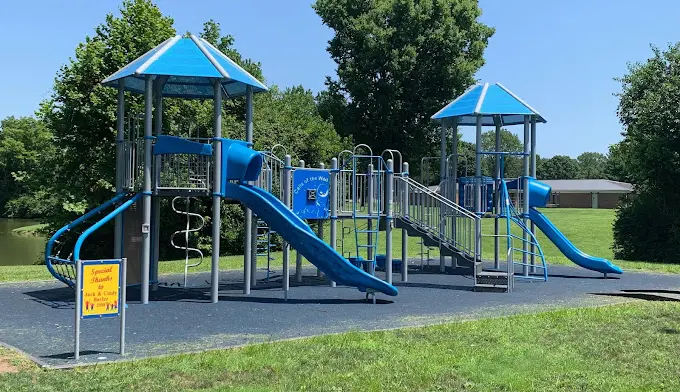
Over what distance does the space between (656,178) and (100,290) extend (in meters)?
24.5

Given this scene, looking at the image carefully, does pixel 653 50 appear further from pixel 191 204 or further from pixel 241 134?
pixel 191 204

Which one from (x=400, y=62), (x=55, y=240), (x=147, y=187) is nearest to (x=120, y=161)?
(x=147, y=187)

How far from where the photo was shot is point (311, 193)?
51.6ft

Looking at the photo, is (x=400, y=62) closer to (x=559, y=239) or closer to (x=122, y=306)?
(x=559, y=239)

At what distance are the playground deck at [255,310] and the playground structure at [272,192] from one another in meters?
0.58

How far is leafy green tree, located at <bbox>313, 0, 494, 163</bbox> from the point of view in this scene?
1615 inches

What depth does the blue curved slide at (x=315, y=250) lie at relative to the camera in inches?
518

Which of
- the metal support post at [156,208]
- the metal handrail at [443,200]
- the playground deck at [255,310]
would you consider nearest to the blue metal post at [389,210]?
the playground deck at [255,310]

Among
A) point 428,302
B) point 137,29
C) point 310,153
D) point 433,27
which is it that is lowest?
point 428,302

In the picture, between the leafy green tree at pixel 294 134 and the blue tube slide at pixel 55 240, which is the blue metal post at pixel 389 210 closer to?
the blue tube slide at pixel 55 240

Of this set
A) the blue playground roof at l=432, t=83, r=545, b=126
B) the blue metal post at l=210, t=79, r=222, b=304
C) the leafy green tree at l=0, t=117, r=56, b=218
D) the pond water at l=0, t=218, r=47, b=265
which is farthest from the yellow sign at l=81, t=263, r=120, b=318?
the leafy green tree at l=0, t=117, r=56, b=218

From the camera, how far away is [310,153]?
34500 mm

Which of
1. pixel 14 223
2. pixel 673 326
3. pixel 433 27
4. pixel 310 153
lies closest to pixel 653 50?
pixel 433 27

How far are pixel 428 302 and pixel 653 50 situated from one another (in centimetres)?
2307
